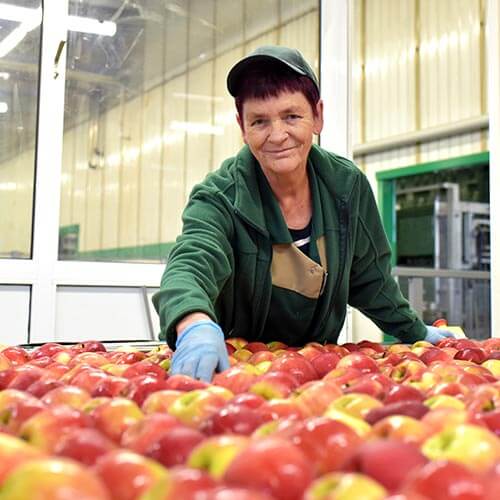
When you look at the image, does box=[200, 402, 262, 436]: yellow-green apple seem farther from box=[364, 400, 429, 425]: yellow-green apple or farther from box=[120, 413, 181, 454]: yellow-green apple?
box=[364, 400, 429, 425]: yellow-green apple

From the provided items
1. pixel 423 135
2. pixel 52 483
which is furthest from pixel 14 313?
pixel 423 135

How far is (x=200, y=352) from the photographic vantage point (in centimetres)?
130

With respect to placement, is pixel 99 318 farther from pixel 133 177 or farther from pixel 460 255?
pixel 460 255

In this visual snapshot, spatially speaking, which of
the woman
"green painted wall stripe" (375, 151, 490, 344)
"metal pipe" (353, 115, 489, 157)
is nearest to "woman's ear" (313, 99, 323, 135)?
the woman

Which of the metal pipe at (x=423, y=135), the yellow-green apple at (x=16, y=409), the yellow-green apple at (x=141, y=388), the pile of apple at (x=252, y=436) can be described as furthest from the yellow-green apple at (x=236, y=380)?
the metal pipe at (x=423, y=135)

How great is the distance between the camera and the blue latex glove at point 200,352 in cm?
128

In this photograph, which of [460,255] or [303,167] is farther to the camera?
[460,255]

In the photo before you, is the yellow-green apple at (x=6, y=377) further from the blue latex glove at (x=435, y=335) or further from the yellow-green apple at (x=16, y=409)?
the blue latex glove at (x=435, y=335)

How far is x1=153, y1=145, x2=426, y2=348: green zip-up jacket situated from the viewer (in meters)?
1.67

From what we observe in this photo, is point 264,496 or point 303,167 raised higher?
point 303,167

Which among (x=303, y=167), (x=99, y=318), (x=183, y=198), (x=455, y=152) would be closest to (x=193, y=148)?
(x=183, y=198)

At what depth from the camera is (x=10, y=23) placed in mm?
3570

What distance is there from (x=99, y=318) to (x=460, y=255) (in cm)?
445

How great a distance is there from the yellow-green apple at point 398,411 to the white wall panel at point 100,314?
9.33ft
